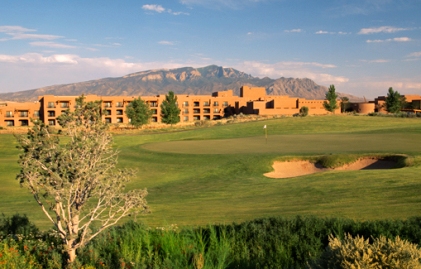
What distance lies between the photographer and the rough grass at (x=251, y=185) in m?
13.4

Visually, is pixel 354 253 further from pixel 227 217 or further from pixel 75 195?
pixel 227 217

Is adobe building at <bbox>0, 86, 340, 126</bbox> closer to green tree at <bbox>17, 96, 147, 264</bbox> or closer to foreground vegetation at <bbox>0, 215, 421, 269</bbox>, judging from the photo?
foreground vegetation at <bbox>0, 215, 421, 269</bbox>

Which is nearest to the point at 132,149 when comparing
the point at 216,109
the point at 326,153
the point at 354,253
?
the point at 326,153

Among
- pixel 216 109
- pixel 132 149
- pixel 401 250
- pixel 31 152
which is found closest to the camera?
pixel 401 250

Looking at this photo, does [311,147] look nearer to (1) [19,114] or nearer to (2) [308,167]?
(2) [308,167]

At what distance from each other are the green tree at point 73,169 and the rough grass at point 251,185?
3.78 metres

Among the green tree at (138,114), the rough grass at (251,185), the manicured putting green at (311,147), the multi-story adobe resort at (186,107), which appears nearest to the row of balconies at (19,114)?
the multi-story adobe resort at (186,107)

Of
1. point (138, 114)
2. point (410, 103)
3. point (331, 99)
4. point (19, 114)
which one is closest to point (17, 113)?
point (19, 114)

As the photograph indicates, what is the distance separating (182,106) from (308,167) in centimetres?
9413

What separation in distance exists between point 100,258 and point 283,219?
4.63 m

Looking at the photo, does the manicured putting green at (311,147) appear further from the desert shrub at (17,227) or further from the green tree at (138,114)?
the green tree at (138,114)

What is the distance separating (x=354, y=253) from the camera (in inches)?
214

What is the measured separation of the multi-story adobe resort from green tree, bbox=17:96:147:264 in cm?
9424

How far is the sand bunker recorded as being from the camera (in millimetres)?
28312
